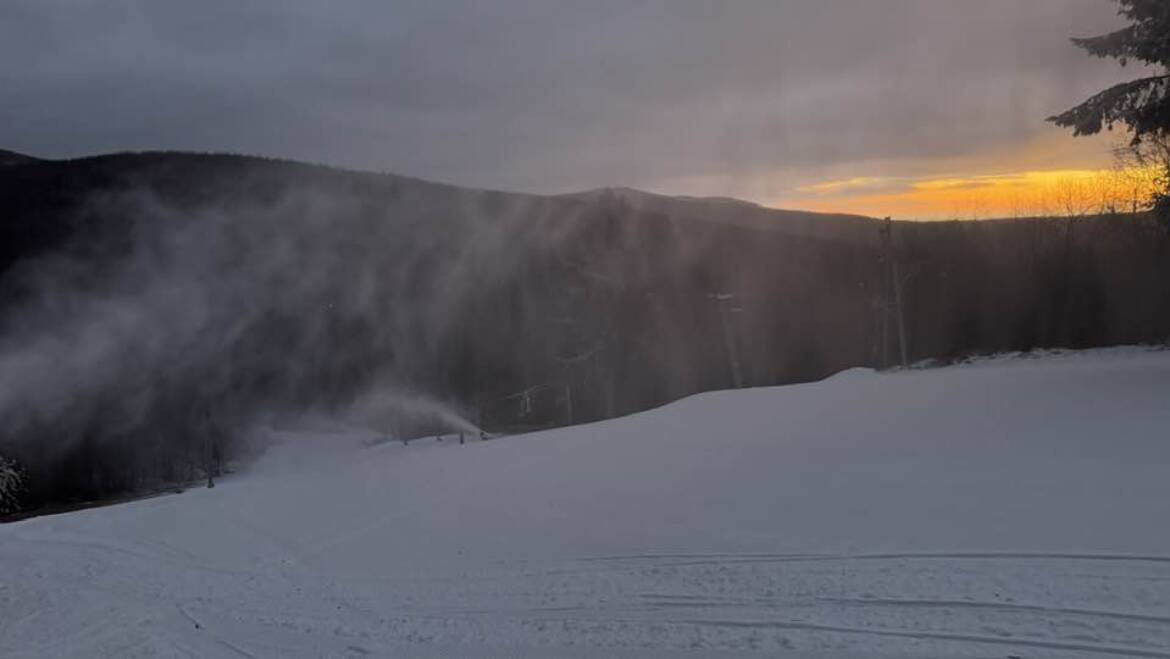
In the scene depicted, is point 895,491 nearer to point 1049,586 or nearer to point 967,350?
point 1049,586

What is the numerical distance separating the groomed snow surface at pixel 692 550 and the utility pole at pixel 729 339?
2780 cm

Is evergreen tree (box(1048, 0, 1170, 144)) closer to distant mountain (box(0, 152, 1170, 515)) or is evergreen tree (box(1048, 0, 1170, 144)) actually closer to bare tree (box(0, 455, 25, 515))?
distant mountain (box(0, 152, 1170, 515))

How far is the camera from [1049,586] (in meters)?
7.47

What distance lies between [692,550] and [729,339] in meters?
39.4

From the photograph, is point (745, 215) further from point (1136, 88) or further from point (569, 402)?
point (1136, 88)

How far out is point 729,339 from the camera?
48.8m

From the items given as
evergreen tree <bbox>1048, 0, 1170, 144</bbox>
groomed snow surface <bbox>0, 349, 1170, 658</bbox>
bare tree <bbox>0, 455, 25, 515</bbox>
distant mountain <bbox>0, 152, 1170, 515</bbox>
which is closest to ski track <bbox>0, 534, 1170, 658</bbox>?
groomed snow surface <bbox>0, 349, 1170, 658</bbox>

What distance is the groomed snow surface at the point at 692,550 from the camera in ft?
23.5

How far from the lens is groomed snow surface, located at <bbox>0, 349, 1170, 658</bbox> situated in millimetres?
7164

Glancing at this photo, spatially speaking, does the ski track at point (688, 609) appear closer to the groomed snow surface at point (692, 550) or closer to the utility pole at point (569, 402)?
the groomed snow surface at point (692, 550)

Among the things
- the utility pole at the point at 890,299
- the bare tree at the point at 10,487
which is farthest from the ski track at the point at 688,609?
the bare tree at the point at 10,487

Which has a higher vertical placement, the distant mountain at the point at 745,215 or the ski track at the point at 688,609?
the distant mountain at the point at 745,215

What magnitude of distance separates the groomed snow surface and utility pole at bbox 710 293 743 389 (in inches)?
1095

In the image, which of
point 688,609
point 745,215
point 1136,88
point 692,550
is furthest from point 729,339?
point 688,609
